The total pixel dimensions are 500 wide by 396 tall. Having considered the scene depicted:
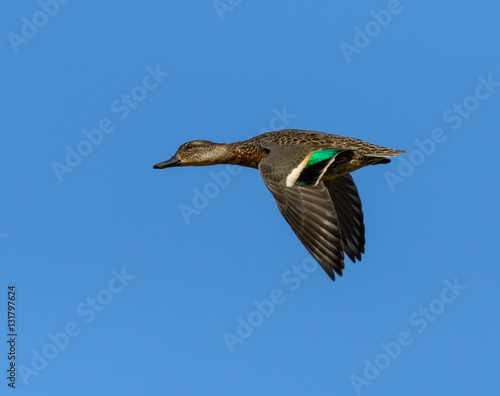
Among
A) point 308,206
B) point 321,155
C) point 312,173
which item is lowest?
point 308,206

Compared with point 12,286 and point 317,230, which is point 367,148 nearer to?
point 317,230

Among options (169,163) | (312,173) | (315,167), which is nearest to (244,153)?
(169,163)

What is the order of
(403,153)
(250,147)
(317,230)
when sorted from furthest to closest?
(250,147) → (403,153) → (317,230)

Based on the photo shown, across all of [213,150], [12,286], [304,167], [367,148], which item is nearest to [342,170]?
[367,148]

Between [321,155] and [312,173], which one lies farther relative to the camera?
[321,155]

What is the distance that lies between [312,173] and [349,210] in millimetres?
3062

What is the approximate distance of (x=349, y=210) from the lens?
1573cm

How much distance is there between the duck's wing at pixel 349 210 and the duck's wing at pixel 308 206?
2708 millimetres

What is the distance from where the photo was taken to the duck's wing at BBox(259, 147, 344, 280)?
1220 cm

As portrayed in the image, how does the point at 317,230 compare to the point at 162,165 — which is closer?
the point at 317,230

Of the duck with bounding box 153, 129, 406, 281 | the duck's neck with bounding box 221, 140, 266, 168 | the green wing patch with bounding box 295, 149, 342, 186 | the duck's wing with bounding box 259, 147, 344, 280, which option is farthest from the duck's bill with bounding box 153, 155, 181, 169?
the green wing patch with bounding box 295, 149, 342, 186

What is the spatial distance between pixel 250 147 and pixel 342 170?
1505 millimetres

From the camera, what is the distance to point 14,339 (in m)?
15.2

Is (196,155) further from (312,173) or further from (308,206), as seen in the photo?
(308,206)
